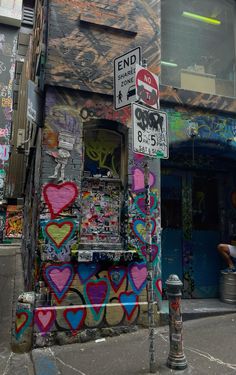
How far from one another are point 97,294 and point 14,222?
2707 centimetres

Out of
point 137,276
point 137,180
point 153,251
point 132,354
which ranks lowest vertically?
point 132,354

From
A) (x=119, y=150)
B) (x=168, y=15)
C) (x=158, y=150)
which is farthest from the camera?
(x=168, y=15)

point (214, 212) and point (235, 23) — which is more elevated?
point (235, 23)

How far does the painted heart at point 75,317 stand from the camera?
5184 millimetres

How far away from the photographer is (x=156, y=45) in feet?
21.9

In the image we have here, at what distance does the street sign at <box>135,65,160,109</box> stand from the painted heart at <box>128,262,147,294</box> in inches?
109

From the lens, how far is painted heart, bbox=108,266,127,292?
559 centimetres

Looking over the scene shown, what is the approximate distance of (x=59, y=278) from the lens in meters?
5.29

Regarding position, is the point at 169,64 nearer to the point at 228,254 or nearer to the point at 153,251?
the point at 153,251

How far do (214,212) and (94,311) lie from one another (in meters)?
4.06

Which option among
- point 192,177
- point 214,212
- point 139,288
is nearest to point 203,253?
point 214,212

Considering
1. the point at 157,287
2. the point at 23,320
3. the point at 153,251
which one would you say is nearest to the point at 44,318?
the point at 23,320

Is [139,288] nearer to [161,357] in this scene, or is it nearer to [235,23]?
[161,357]

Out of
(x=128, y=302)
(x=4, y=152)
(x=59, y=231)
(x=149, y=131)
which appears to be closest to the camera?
(x=149, y=131)
